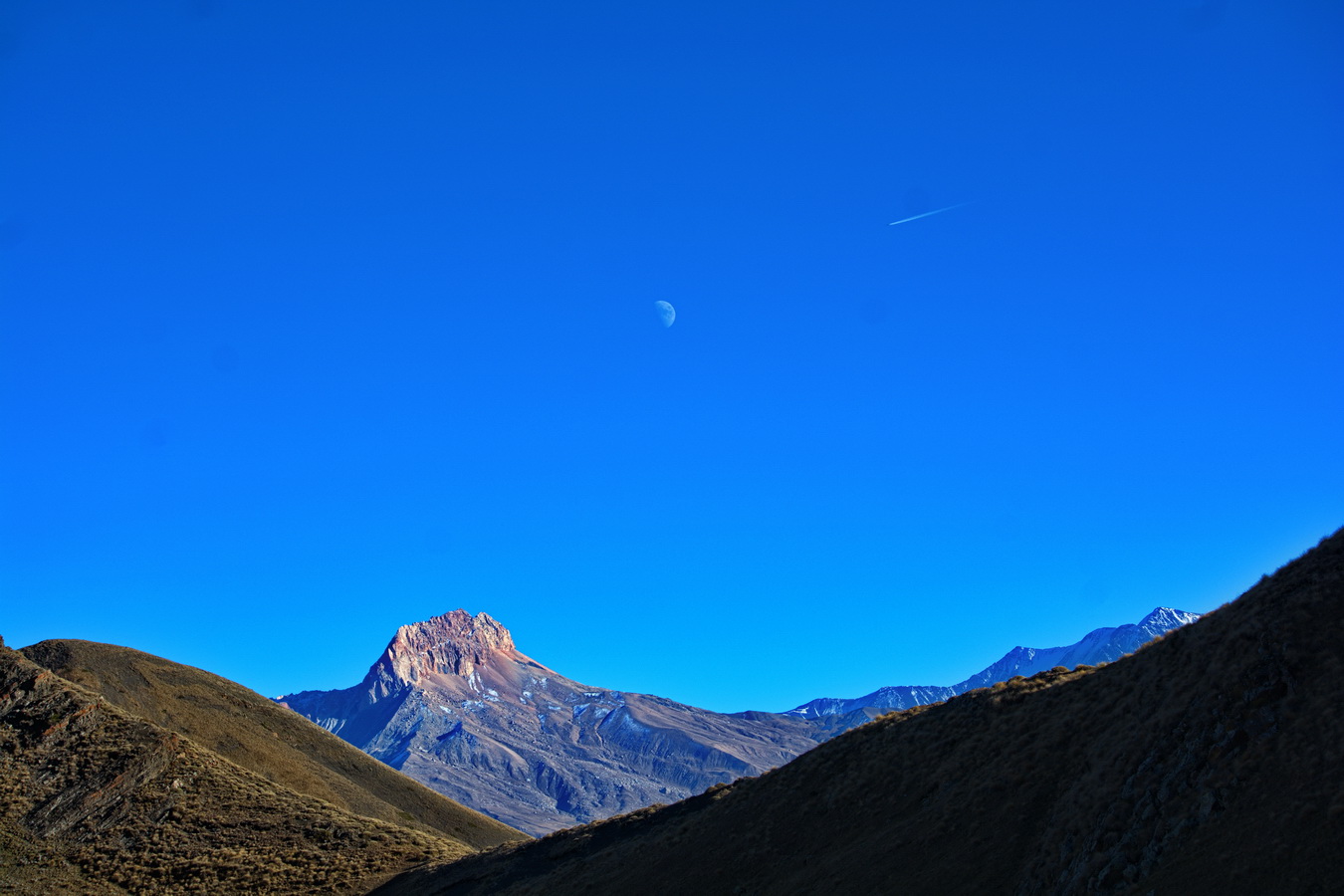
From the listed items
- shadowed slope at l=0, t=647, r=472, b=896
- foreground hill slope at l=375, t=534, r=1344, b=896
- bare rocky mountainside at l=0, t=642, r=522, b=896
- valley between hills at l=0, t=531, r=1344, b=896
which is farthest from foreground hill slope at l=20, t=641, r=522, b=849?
foreground hill slope at l=375, t=534, r=1344, b=896

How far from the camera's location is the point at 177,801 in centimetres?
7500

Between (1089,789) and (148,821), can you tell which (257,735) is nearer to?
(148,821)

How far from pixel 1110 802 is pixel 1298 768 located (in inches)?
232

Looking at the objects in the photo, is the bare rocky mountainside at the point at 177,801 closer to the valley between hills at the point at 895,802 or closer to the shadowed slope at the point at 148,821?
the shadowed slope at the point at 148,821

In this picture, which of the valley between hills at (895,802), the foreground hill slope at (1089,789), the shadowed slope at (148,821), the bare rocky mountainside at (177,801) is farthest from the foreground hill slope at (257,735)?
the foreground hill slope at (1089,789)

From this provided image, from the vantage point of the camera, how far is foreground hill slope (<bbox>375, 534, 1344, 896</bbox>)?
2255 centimetres

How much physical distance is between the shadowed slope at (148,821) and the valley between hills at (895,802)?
227 mm

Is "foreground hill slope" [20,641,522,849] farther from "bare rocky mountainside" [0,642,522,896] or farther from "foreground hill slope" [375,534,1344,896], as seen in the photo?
"foreground hill slope" [375,534,1344,896]

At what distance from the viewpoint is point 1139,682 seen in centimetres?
3444

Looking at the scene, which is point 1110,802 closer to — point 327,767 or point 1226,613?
point 1226,613

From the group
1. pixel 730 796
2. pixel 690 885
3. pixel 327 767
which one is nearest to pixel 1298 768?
pixel 690 885

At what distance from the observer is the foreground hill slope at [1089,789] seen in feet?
74.0

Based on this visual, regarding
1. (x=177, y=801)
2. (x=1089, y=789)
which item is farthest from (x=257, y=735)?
(x=1089, y=789)

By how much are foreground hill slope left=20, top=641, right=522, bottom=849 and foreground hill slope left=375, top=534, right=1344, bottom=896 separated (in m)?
51.1
